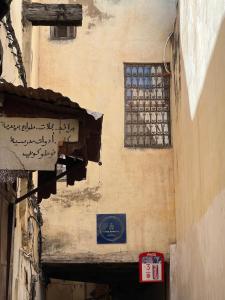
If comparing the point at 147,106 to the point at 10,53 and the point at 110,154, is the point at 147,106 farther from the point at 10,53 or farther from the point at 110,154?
the point at 10,53

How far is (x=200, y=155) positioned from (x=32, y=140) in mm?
5374

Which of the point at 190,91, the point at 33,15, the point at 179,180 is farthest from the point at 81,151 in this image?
the point at 179,180

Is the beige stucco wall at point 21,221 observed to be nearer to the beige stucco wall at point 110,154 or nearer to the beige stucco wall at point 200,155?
the beige stucco wall at point 110,154

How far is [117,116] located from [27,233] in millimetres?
5199

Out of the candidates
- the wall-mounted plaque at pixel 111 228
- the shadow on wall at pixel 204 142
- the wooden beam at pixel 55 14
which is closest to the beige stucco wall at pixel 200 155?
the shadow on wall at pixel 204 142

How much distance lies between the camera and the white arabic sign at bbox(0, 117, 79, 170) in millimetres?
5133

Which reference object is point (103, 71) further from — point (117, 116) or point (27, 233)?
point (27, 233)

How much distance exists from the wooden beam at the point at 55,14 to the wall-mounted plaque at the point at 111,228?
6.58 meters

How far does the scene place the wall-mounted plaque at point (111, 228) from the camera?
14211mm

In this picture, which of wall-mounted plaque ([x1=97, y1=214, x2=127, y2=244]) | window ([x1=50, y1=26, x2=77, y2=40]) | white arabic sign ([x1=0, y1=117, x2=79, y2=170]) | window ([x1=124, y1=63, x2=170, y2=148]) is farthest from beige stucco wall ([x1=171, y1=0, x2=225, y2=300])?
white arabic sign ([x1=0, y1=117, x2=79, y2=170])

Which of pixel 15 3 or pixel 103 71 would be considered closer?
pixel 15 3

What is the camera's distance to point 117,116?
14.9 meters

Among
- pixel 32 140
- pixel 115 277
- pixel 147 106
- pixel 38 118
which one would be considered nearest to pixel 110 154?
pixel 147 106

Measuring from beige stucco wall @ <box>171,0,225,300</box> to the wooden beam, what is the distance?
195 cm
